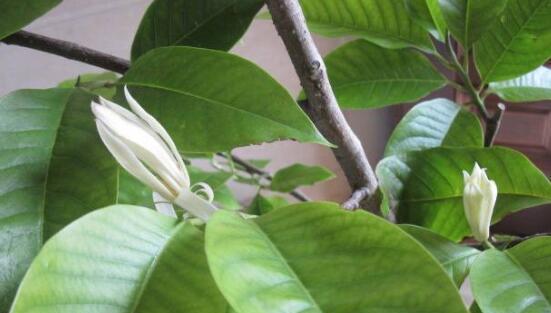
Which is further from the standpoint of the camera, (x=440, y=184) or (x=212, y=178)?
(x=212, y=178)

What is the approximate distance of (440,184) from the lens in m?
0.40

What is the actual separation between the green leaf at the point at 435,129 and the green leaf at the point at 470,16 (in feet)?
0.28

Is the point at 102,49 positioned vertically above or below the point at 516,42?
below

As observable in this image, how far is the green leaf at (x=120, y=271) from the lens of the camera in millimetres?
196

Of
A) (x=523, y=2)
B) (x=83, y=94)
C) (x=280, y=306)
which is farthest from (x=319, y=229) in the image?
(x=523, y=2)

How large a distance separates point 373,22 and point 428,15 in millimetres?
41

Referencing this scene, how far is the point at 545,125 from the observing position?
126 cm

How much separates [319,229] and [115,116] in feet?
0.33

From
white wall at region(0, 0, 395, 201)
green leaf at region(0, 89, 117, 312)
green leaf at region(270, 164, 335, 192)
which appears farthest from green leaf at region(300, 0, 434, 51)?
white wall at region(0, 0, 395, 201)

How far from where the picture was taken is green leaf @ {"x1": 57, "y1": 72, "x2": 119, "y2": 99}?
1.22ft

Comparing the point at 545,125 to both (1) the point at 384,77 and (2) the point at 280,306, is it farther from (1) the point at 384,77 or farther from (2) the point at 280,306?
(2) the point at 280,306

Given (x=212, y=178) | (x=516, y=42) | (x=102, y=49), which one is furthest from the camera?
(x=102, y=49)

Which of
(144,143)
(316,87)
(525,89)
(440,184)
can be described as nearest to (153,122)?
(144,143)

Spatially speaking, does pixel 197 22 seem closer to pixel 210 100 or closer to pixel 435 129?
pixel 210 100
